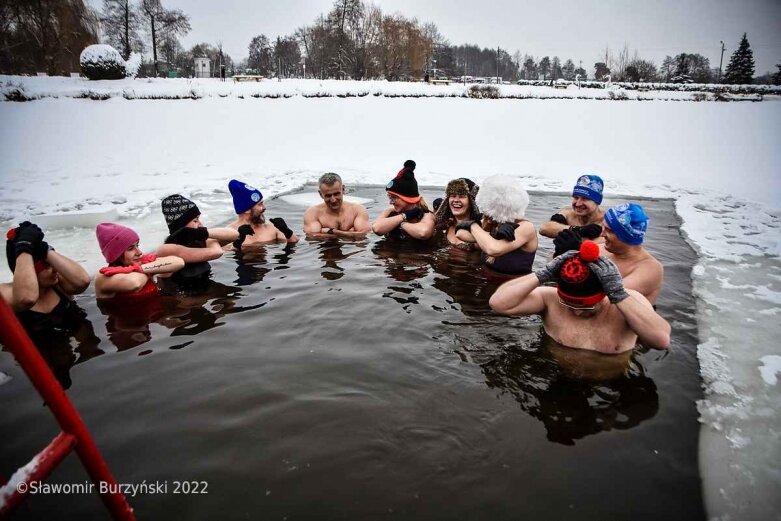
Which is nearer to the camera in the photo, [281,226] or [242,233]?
[242,233]

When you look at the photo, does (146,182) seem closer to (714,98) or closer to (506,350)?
(506,350)

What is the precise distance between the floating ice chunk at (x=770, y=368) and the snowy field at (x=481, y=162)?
0.01m

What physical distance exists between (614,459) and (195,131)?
17842mm

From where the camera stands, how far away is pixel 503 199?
14.4ft

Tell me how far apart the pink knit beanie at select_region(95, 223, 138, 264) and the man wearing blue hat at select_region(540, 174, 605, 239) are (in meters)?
4.35

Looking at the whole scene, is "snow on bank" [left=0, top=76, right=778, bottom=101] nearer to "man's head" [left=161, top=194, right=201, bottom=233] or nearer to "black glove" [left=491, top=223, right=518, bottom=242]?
"man's head" [left=161, top=194, right=201, bottom=233]

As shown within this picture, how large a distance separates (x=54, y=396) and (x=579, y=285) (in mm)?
2676

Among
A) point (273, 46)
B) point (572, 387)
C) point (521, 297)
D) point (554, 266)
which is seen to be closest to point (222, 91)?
point (521, 297)

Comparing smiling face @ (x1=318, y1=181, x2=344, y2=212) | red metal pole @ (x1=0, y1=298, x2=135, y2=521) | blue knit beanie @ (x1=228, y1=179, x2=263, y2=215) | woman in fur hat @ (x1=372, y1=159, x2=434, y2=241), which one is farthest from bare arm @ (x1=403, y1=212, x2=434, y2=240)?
red metal pole @ (x1=0, y1=298, x2=135, y2=521)

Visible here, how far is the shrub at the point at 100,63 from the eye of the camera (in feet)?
72.8

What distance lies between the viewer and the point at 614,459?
226 cm

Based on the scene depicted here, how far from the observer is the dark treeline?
2506 cm

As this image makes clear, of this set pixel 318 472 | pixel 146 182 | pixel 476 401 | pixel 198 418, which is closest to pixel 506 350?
pixel 476 401

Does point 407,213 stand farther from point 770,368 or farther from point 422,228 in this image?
point 770,368
